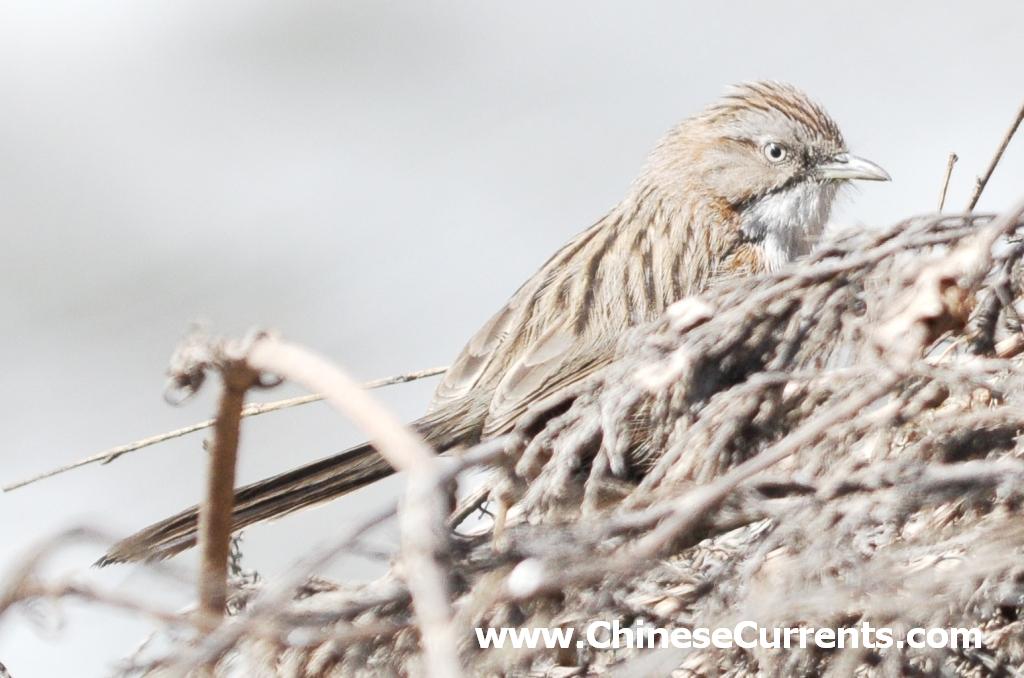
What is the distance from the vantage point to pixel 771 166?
5801mm

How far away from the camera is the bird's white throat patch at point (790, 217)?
5539 mm

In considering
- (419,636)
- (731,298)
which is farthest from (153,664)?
(731,298)

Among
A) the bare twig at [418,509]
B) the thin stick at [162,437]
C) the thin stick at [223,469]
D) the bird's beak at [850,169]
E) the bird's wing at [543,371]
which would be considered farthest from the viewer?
the bird's beak at [850,169]

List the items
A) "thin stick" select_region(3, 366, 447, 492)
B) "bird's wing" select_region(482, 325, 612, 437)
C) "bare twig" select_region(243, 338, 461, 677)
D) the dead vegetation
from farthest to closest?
"bird's wing" select_region(482, 325, 612, 437)
"thin stick" select_region(3, 366, 447, 492)
the dead vegetation
"bare twig" select_region(243, 338, 461, 677)

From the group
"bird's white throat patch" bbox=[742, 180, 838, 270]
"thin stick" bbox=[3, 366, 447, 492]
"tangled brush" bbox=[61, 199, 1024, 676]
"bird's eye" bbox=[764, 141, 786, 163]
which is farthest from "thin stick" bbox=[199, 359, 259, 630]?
"bird's eye" bbox=[764, 141, 786, 163]

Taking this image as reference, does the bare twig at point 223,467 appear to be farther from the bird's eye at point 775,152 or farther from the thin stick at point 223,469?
the bird's eye at point 775,152

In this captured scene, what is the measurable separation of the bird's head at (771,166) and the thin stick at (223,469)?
3613 millimetres

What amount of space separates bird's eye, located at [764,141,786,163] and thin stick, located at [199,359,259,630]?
390cm

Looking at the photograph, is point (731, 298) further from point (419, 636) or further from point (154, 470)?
point (154, 470)

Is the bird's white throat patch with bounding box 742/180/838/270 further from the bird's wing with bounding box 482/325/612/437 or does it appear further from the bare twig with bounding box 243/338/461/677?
the bare twig with bounding box 243/338/461/677

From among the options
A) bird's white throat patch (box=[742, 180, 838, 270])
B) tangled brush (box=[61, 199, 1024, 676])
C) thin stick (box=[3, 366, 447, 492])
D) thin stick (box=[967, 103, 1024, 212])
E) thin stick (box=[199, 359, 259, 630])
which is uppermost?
bird's white throat patch (box=[742, 180, 838, 270])

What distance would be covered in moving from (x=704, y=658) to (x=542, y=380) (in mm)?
2379

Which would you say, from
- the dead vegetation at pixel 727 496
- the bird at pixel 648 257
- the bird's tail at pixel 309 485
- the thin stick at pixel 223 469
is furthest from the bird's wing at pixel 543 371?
the thin stick at pixel 223 469

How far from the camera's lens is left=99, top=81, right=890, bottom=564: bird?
4492 mm
